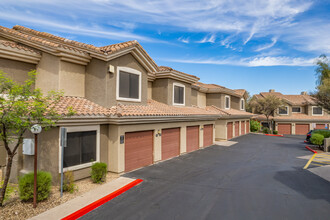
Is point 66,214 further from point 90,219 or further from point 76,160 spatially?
point 76,160

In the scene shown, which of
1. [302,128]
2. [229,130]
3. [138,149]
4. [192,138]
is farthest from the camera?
[302,128]

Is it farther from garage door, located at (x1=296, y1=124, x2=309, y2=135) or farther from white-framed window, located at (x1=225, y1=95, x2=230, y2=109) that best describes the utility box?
garage door, located at (x1=296, y1=124, x2=309, y2=135)

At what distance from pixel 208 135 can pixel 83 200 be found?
1564cm

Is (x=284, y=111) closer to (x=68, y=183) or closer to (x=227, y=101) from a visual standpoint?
(x=227, y=101)

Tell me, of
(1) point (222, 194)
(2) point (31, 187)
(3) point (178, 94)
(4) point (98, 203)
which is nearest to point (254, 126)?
(3) point (178, 94)

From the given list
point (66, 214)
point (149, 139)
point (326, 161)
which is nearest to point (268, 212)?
point (66, 214)

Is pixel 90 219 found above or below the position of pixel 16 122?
below

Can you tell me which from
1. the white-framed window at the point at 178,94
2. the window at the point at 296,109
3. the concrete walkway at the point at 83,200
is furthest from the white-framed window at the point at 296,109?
the concrete walkway at the point at 83,200

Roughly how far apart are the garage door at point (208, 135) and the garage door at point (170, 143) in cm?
545

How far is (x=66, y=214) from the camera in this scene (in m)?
6.24

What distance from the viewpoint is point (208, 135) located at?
21016mm

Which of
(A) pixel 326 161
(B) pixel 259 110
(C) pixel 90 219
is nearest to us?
(C) pixel 90 219

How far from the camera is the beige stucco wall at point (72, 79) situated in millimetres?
10695

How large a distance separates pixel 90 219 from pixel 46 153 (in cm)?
382
